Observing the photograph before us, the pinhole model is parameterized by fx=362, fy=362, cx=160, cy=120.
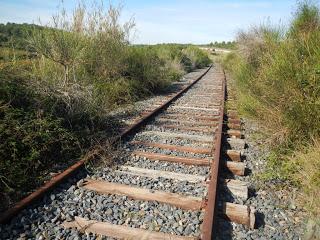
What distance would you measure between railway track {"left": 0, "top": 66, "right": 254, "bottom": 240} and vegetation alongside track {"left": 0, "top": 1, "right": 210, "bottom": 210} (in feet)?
1.37

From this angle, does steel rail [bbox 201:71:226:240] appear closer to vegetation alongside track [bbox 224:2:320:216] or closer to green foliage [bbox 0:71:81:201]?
vegetation alongside track [bbox 224:2:320:216]

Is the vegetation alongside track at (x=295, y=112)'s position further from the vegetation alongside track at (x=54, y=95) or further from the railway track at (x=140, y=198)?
the vegetation alongside track at (x=54, y=95)

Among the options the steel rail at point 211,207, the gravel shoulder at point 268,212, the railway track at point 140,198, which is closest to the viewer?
the steel rail at point 211,207

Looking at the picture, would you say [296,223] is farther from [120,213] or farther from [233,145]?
[233,145]

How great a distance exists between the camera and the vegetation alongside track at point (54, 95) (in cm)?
454

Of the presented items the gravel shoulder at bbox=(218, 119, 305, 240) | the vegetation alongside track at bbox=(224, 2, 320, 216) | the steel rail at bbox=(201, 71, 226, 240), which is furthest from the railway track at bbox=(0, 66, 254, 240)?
the vegetation alongside track at bbox=(224, 2, 320, 216)

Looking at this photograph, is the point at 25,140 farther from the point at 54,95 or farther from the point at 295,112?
the point at 295,112

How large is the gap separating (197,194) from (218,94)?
929 cm

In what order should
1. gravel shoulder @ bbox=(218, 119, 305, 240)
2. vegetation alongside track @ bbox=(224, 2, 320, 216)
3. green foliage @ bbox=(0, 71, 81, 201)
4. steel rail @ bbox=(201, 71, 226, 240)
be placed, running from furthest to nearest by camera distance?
vegetation alongside track @ bbox=(224, 2, 320, 216)
green foliage @ bbox=(0, 71, 81, 201)
gravel shoulder @ bbox=(218, 119, 305, 240)
steel rail @ bbox=(201, 71, 226, 240)

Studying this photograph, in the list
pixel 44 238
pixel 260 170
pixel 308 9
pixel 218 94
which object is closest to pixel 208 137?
pixel 260 170

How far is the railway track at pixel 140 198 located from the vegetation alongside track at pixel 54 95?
1.37 feet

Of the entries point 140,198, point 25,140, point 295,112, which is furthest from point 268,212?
point 25,140

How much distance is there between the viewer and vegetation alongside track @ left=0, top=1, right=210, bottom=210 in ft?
14.9

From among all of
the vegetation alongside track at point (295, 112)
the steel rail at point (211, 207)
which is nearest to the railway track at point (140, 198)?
the steel rail at point (211, 207)
